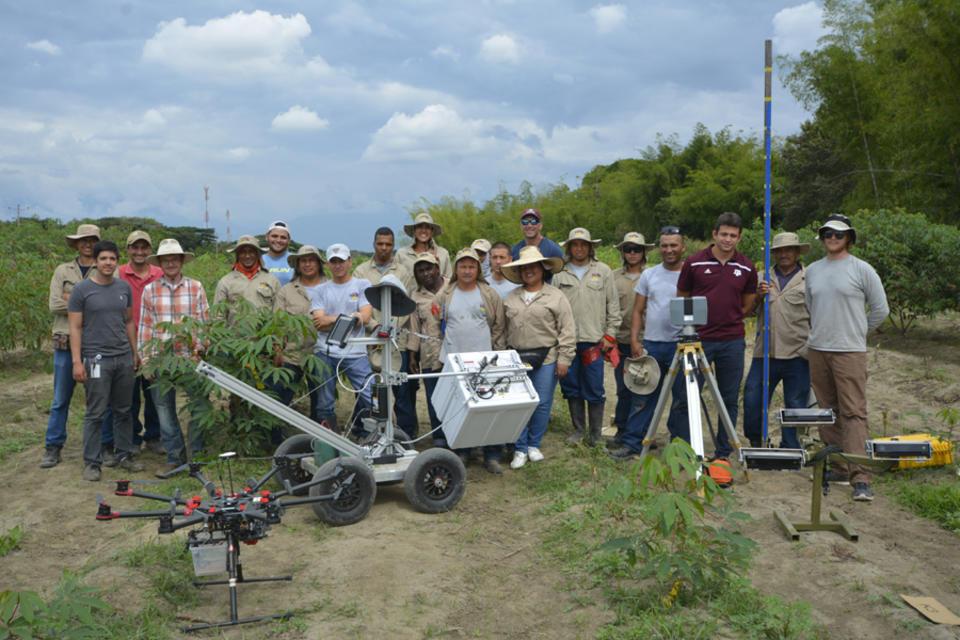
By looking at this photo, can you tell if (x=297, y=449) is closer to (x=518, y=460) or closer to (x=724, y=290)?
(x=518, y=460)

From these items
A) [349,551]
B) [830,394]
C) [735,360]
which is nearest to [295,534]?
[349,551]

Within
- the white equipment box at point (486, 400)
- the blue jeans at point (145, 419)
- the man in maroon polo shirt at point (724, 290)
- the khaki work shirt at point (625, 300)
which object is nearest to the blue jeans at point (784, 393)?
the man in maroon polo shirt at point (724, 290)

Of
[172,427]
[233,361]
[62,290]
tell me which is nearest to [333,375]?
[233,361]

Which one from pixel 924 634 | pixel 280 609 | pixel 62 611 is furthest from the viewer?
pixel 280 609

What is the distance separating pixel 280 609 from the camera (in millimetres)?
4211

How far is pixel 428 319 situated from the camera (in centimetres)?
682

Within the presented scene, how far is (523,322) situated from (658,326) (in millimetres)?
1085

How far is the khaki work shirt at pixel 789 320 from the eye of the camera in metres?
6.36

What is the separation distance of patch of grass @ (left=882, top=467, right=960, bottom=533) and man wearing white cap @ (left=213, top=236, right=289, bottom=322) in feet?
16.5

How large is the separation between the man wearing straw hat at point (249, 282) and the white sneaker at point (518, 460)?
2411 millimetres

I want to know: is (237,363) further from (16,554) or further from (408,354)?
(16,554)

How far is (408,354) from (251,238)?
1.66m

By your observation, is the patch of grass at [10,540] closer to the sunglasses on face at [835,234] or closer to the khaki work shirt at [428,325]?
the khaki work shirt at [428,325]

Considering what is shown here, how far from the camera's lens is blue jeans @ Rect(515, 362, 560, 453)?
660 centimetres
